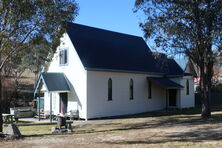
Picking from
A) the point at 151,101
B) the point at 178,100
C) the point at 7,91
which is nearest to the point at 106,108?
the point at 151,101

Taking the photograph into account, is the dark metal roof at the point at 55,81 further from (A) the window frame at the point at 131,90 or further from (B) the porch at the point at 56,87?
(A) the window frame at the point at 131,90

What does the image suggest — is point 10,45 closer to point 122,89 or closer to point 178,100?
point 122,89

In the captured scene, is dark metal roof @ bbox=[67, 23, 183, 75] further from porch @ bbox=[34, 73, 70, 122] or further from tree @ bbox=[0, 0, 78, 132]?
tree @ bbox=[0, 0, 78, 132]

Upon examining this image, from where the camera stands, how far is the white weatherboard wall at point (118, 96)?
21.0m

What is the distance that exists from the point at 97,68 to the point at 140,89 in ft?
20.6

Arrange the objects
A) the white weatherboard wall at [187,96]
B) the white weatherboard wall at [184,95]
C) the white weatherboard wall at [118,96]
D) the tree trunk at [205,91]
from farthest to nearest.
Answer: the white weatherboard wall at [187,96], the white weatherboard wall at [184,95], the white weatherboard wall at [118,96], the tree trunk at [205,91]

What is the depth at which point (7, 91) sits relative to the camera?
29500 millimetres

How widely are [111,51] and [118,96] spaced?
14.2ft

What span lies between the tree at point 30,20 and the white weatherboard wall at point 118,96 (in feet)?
22.0

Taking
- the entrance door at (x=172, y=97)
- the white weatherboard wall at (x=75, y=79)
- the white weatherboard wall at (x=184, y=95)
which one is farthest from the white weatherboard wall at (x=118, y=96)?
the white weatherboard wall at (x=184, y=95)

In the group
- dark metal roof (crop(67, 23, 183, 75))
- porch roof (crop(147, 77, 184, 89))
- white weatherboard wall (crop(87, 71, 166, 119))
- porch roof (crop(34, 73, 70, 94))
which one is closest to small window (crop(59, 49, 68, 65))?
porch roof (crop(34, 73, 70, 94))

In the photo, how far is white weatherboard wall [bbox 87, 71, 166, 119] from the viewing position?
828 inches

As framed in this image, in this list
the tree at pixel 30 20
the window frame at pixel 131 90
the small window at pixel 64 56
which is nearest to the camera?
the tree at pixel 30 20

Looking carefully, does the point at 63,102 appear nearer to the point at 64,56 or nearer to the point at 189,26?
the point at 64,56
